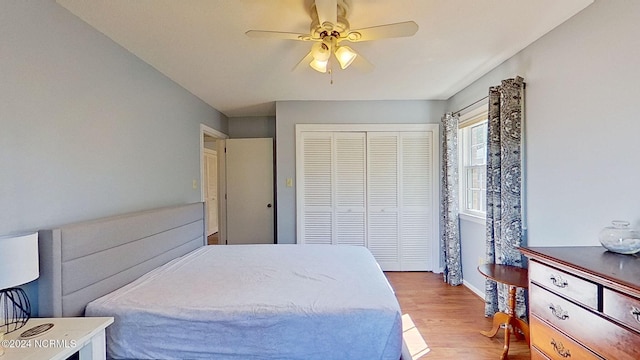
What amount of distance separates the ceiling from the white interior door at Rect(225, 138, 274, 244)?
126cm

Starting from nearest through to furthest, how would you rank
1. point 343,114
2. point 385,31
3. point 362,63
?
point 385,31 → point 362,63 → point 343,114

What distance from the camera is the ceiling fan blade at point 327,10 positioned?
170cm

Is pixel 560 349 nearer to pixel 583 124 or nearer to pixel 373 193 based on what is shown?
pixel 583 124

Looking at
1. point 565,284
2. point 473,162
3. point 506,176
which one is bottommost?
point 565,284

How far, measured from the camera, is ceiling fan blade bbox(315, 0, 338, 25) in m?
1.70

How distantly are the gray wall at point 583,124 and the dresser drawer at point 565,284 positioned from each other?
60cm

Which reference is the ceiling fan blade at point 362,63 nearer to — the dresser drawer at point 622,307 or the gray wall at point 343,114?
the dresser drawer at point 622,307

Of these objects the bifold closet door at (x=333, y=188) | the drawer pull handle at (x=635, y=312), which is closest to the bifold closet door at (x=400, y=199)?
the bifold closet door at (x=333, y=188)

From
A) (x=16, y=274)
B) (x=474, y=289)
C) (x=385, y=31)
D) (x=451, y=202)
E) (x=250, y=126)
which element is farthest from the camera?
(x=250, y=126)

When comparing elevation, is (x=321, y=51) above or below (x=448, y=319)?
above

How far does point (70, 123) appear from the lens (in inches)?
76.0

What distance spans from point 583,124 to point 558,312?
125cm

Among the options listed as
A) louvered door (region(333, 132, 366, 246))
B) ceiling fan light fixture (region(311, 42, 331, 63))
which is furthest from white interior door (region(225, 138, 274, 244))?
ceiling fan light fixture (region(311, 42, 331, 63))

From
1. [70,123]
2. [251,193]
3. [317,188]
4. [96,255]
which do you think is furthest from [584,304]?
[251,193]
